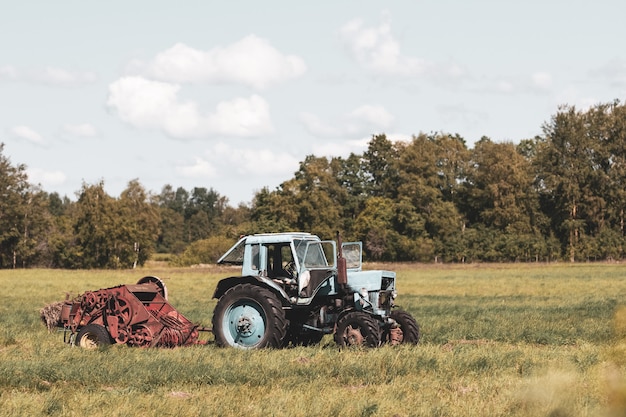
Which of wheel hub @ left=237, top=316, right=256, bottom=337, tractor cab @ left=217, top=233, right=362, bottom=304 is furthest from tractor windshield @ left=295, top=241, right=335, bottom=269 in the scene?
wheel hub @ left=237, top=316, right=256, bottom=337

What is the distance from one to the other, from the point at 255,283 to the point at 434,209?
78210 mm

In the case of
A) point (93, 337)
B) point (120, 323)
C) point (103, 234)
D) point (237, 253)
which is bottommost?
point (93, 337)

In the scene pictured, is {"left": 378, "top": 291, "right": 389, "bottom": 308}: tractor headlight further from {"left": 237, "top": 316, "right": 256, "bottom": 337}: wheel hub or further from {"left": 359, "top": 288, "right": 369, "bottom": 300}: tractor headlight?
{"left": 237, "top": 316, "right": 256, "bottom": 337}: wheel hub

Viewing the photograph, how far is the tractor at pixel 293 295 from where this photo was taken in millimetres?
14961

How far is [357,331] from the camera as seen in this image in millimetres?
14242

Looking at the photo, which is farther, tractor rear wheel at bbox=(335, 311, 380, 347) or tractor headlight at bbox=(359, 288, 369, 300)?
tractor headlight at bbox=(359, 288, 369, 300)

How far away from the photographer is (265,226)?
95188mm

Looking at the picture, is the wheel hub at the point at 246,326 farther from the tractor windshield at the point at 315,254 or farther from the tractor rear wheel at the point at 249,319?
the tractor windshield at the point at 315,254

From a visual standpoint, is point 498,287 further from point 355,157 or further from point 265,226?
point 355,157

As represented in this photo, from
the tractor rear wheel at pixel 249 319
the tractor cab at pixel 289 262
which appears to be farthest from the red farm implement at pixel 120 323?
the tractor cab at pixel 289 262

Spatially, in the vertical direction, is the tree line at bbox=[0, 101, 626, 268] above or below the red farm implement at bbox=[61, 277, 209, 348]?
above

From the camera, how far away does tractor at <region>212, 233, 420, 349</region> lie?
49.1ft

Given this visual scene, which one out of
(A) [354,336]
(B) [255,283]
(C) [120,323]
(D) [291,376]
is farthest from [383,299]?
(C) [120,323]

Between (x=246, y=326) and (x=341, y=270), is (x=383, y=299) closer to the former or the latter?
(x=341, y=270)
